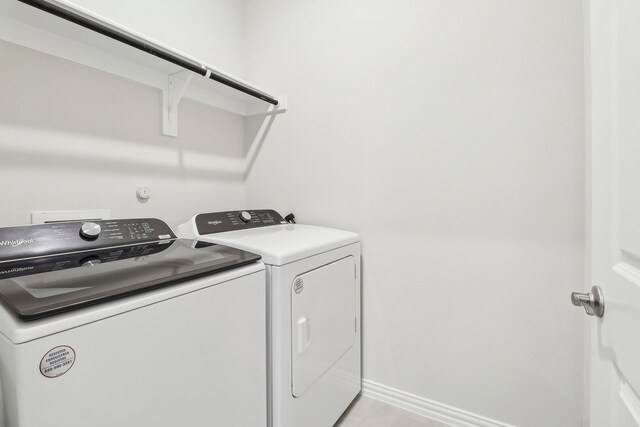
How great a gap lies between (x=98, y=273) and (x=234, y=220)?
0.84 meters

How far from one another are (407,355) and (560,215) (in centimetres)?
102

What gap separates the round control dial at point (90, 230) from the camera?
1.08 meters

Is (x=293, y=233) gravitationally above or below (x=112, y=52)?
below

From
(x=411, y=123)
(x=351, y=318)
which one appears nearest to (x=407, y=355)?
(x=351, y=318)

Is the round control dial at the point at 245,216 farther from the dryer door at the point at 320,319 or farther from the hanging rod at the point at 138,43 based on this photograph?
the hanging rod at the point at 138,43

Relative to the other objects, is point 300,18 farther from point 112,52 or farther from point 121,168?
point 121,168

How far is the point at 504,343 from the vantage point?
55.2 inches

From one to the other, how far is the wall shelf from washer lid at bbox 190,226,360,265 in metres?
→ 0.76

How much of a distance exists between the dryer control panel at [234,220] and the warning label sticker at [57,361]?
0.83 meters

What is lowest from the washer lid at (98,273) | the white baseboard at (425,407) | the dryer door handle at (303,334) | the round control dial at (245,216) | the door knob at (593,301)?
the white baseboard at (425,407)

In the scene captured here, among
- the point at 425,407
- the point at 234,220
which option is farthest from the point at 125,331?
the point at 425,407

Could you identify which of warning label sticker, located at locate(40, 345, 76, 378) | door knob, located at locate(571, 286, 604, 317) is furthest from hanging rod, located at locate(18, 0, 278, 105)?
door knob, located at locate(571, 286, 604, 317)

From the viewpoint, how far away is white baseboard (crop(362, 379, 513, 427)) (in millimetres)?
1457

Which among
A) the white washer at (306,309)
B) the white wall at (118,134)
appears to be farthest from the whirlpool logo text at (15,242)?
the white washer at (306,309)
